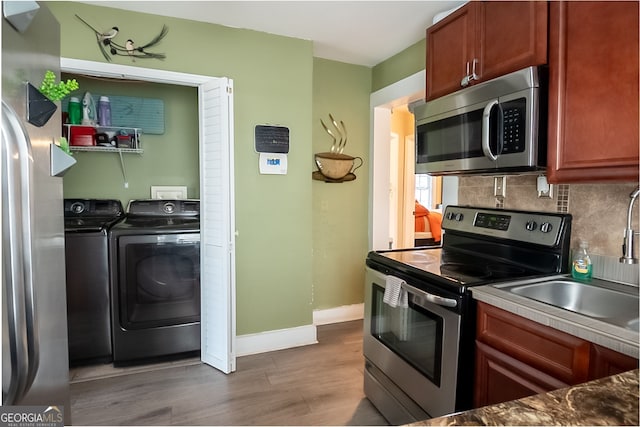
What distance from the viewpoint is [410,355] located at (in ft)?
5.61

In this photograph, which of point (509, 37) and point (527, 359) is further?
point (509, 37)

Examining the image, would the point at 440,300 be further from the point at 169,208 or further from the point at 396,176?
the point at 396,176

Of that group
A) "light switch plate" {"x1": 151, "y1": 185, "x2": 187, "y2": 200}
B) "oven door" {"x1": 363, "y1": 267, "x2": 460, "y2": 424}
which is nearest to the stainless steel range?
"oven door" {"x1": 363, "y1": 267, "x2": 460, "y2": 424}

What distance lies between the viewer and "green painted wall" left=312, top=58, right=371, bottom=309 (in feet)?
10.6

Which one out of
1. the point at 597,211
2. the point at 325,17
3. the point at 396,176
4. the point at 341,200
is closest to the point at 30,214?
the point at 597,211

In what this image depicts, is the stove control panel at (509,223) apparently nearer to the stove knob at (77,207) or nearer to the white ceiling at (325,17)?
the white ceiling at (325,17)

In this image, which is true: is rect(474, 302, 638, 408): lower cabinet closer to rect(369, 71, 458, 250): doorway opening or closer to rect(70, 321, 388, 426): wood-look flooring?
rect(70, 321, 388, 426): wood-look flooring

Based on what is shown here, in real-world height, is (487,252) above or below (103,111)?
below

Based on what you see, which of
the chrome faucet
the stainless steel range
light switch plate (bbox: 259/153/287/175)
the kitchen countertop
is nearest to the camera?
the kitchen countertop

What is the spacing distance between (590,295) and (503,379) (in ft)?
1.75

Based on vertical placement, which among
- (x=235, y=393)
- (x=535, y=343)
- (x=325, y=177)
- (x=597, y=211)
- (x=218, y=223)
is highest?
A: (x=325, y=177)

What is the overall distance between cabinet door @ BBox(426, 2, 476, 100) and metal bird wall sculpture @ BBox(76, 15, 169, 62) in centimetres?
174

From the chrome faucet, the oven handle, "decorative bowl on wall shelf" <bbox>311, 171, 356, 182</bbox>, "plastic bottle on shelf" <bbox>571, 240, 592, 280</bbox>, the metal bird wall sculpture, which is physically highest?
the metal bird wall sculpture

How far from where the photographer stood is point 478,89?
5.50ft
